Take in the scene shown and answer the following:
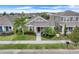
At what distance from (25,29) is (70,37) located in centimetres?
70

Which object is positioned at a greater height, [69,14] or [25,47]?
[69,14]

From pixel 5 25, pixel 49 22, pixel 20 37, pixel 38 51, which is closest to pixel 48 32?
pixel 49 22

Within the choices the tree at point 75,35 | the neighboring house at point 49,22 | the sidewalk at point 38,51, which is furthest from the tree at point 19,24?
the tree at point 75,35

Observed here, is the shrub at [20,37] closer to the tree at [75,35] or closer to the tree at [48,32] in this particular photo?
the tree at [48,32]

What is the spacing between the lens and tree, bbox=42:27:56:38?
7.74 feet

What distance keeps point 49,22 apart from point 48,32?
6.1 inches

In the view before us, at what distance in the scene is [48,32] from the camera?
2.36m

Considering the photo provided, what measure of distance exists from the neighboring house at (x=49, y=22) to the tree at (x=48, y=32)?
5 cm

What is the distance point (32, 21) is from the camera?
2348 millimetres

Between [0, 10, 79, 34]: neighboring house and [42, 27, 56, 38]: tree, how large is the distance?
53 millimetres

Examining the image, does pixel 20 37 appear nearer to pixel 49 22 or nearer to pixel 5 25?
pixel 5 25

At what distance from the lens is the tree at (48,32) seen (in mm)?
2358
